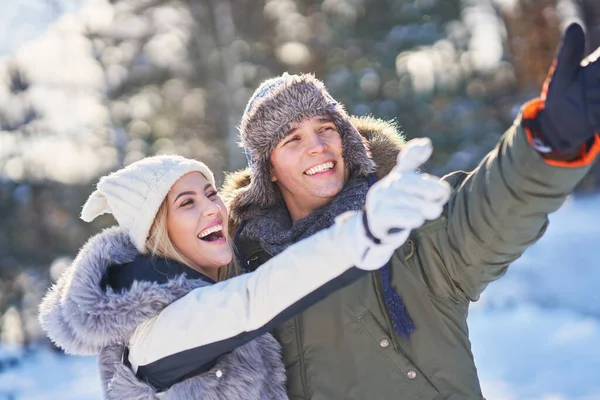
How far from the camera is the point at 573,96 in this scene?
5.82 feet

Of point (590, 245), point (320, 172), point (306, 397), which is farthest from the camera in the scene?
point (590, 245)

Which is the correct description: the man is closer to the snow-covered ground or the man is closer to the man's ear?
the man's ear

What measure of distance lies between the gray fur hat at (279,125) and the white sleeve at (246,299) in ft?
2.98

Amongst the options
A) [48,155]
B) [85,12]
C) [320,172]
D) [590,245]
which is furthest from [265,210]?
[85,12]

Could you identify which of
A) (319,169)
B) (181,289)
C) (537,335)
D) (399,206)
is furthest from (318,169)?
(537,335)

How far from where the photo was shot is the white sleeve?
1.94m

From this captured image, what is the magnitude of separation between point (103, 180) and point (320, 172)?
79cm

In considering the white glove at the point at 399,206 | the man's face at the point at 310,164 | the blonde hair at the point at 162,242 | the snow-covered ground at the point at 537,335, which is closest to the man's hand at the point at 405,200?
the white glove at the point at 399,206

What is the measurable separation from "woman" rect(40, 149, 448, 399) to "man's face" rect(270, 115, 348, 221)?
37 centimetres

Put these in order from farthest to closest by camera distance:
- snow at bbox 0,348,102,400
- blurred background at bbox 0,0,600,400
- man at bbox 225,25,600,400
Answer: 1. blurred background at bbox 0,0,600,400
2. snow at bbox 0,348,102,400
3. man at bbox 225,25,600,400

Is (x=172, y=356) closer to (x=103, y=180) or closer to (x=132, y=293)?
(x=132, y=293)

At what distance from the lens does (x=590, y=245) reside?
30.5ft

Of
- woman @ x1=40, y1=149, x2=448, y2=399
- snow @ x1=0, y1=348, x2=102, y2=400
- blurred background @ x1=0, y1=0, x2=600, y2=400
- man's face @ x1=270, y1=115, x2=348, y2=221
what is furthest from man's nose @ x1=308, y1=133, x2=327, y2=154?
blurred background @ x1=0, y1=0, x2=600, y2=400

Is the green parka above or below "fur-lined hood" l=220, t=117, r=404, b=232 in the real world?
below
